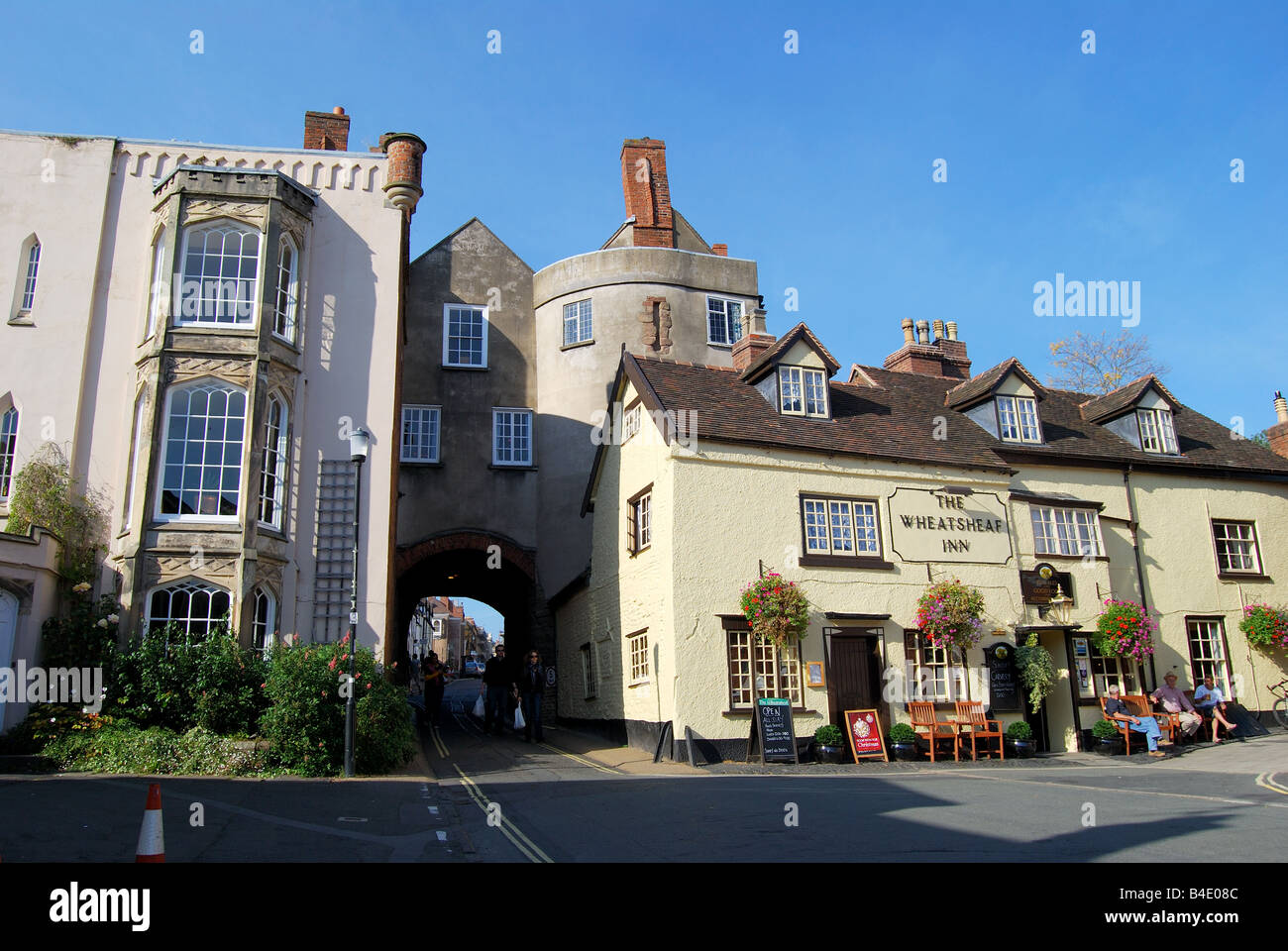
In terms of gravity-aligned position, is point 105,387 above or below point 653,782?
above

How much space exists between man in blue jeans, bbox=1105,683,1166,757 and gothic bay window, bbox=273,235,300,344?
18409 mm

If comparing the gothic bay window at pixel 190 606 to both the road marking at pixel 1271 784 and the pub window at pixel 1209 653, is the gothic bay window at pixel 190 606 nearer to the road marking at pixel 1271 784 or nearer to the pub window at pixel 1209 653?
the road marking at pixel 1271 784

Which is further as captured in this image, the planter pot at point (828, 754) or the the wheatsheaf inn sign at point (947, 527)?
the the wheatsheaf inn sign at point (947, 527)

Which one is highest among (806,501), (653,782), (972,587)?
(806,501)

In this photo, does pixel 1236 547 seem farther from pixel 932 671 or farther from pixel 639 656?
Answer: pixel 639 656

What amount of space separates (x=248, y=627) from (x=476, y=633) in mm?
106042

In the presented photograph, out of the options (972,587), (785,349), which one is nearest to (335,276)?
(785,349)

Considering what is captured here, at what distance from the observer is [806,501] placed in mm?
18328

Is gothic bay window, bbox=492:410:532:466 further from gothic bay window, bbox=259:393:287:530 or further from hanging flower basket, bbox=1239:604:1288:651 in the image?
hanging flower basket, bbox=1239:604:1288:651

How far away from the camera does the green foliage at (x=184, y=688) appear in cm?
1399

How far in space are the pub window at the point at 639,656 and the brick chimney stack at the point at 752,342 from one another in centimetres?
684

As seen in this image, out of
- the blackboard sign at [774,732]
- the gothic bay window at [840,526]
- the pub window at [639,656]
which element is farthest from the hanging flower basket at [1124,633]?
the pub window at [639,656]

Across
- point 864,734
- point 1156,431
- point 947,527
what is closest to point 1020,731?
point 864,734
